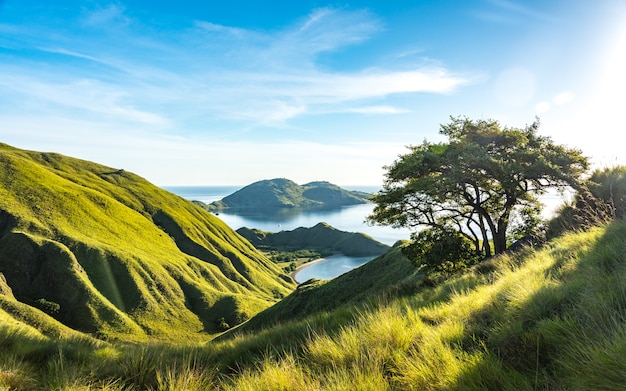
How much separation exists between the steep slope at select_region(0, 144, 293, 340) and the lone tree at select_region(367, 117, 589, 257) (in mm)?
59695

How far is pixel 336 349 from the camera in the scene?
5070 mm

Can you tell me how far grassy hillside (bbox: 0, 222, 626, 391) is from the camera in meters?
3.75

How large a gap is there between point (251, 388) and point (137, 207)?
5591 inches

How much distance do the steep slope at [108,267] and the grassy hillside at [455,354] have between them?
6423cm

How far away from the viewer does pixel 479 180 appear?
20.6 metres

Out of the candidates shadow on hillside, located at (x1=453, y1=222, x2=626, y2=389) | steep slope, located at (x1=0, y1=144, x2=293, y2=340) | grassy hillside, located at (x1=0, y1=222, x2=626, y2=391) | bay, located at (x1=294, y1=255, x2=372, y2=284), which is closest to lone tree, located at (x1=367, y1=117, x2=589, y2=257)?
grassy hillside, located at (x1=0, y1=222, x2=626, y2=391)

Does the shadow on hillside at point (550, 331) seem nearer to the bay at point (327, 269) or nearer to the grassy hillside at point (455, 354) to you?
the grassy hillside at point (455, 354)

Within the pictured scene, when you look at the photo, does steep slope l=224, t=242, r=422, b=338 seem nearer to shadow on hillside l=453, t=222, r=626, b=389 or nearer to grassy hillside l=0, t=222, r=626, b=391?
grassy hillside l=0, t=222, r=626, b=391

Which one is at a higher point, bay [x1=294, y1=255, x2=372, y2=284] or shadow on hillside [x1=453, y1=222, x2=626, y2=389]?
shadow on hillside [x1=453, y1=222, x2=626, y2=389]

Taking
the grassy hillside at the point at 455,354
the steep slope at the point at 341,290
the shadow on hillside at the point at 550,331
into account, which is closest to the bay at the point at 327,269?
the steep slope at the point at 341,290

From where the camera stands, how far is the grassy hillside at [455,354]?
375cm

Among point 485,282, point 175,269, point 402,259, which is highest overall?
point 485,282

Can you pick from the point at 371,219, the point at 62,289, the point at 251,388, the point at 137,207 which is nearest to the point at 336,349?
the point at 251,388

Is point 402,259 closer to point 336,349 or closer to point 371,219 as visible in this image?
point 371,219
